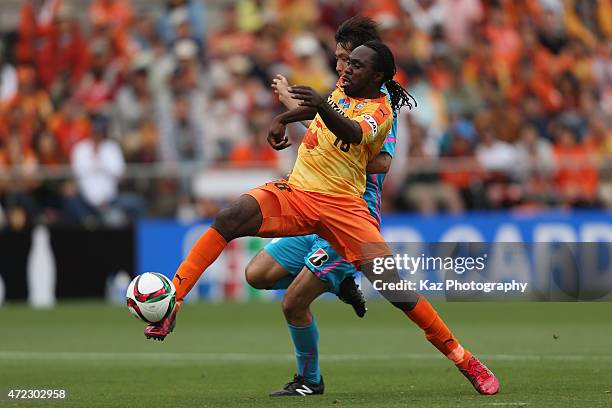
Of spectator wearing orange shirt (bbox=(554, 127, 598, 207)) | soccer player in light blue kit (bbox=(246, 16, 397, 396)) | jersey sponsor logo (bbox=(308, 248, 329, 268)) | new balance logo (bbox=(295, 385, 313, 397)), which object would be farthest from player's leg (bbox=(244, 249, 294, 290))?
spectator wearing orange shirt (bbox=(554, 127, 598, 207))

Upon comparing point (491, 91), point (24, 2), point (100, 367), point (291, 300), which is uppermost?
point (24, 2)

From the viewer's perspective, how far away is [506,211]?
18.5 meters

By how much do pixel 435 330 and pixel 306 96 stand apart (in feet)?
5.78

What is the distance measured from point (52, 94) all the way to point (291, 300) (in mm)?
12849

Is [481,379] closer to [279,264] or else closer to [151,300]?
[279,264]

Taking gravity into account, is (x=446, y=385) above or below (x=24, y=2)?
below

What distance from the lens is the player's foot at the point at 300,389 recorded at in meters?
9.06

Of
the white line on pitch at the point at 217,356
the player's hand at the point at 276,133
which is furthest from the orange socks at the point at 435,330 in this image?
the white line on pitch at the point at 217,356

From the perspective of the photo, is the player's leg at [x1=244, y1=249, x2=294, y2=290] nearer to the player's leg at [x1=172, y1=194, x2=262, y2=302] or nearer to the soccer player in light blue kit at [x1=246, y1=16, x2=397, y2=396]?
the soccer player in light blue kit at [x1=246, y1=16, x2=397, y2=396]

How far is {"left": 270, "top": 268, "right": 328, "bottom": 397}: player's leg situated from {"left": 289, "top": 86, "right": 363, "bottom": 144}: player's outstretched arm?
4.01 feet

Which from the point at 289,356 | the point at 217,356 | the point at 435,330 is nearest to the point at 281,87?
the point at 435,330

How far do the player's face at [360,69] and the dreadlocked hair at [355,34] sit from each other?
2.03ft

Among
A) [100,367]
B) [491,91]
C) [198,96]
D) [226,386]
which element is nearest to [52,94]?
[198,96]

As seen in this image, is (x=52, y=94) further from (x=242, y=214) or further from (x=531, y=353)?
(x=242, y=214)
